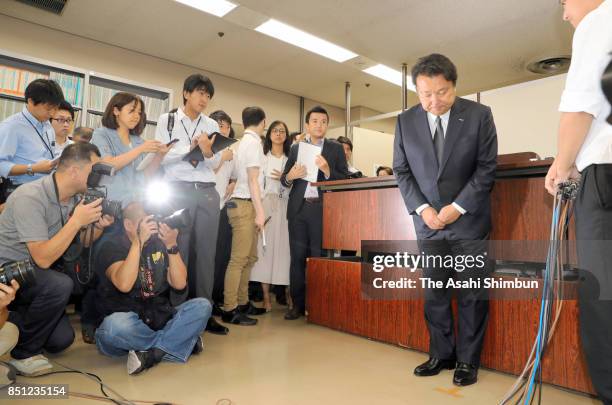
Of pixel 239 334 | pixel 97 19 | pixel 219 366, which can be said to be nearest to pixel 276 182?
pixel 239 334

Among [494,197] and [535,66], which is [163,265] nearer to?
[494,197]

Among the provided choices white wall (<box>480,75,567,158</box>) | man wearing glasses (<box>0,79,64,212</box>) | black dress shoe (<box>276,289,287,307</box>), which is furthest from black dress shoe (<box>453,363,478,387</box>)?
white wall (<box>480,75,567,158</box>)

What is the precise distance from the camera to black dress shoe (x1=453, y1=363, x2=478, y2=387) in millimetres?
1604

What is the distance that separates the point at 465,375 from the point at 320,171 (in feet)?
5.15

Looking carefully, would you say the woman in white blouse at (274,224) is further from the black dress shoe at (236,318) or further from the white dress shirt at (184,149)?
the white dress shirt at (184,149)

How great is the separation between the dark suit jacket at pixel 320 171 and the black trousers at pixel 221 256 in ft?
2.06

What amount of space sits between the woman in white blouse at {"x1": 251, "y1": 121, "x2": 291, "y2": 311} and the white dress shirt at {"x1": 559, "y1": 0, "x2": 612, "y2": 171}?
6.99 ft

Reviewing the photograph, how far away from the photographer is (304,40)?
4.41 m

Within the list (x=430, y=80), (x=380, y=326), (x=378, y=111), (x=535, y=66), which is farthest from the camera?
(x=378, y=111)

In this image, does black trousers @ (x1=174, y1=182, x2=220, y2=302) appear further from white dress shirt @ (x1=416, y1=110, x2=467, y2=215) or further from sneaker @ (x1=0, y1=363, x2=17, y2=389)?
white dress shirt @ (x1=416, y1=110, x2=467, y2=215)

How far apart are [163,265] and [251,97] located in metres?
4.32

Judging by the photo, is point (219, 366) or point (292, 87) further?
point (292, 87)

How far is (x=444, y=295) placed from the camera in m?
1.75

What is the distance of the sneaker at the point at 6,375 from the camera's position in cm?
156
